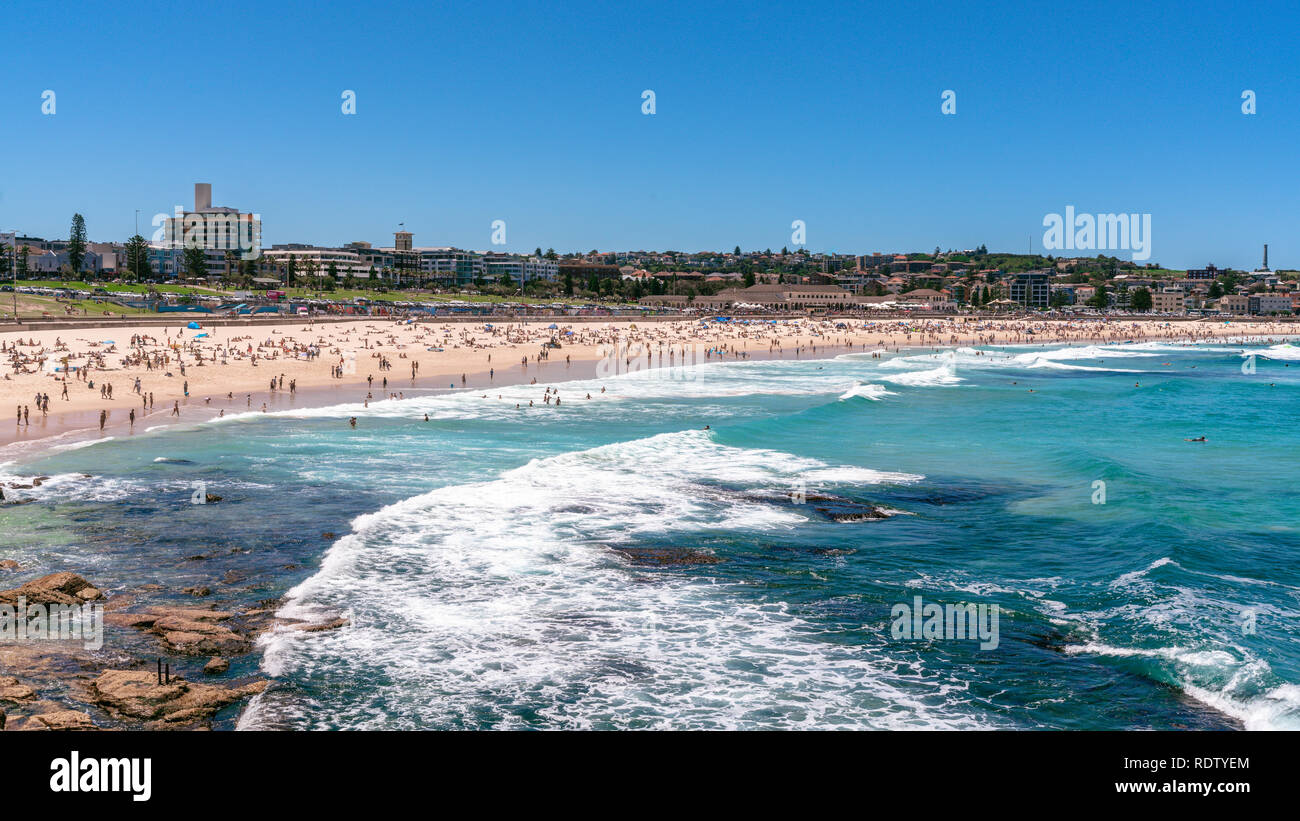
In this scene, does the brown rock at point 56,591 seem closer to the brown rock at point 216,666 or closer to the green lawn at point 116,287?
the brown rock at point 216,666

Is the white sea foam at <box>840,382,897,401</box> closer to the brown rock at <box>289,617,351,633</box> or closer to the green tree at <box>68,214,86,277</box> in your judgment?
the brown rock at <box>289,617,351,633</box>

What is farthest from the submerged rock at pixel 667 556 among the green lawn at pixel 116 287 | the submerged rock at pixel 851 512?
the green lawn at pixel 116 287

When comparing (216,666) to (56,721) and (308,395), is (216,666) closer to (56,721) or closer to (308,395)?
(56,721)

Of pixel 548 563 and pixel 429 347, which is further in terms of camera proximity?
pixel 429 347

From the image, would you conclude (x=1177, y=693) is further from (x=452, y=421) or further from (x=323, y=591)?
(x=452, y=421)

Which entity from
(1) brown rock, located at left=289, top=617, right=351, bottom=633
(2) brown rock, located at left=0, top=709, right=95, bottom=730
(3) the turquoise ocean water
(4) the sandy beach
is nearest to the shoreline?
A: (4) the sandy beach
